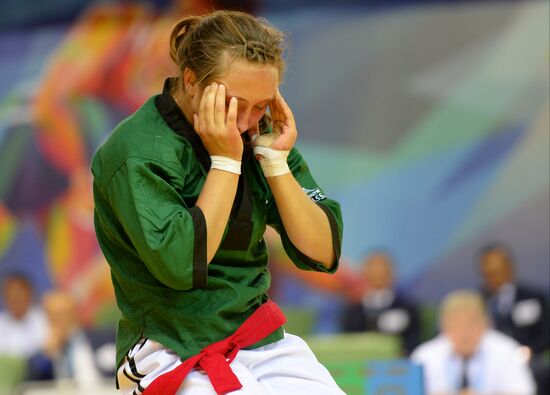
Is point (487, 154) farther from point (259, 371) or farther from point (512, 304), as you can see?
point (259, 371)

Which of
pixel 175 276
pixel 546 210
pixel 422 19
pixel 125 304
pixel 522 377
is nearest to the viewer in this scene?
pixel 175 276

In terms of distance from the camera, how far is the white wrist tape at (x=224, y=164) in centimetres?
228

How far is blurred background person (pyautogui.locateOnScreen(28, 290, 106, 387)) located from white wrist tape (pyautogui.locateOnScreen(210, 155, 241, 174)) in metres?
4.95

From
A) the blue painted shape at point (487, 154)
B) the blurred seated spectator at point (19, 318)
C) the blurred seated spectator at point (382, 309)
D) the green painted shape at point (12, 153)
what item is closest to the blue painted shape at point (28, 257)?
the blurred seated spectator at point (19, 318)

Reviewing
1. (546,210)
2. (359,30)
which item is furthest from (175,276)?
(359,30)

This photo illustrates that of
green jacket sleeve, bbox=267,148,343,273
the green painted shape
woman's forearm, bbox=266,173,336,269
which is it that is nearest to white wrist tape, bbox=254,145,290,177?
woman's forearm, bbox=266,173,336,269

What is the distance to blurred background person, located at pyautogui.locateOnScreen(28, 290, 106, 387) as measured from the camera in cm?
730

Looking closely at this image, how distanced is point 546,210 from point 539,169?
382mm

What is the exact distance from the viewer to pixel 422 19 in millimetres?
9344

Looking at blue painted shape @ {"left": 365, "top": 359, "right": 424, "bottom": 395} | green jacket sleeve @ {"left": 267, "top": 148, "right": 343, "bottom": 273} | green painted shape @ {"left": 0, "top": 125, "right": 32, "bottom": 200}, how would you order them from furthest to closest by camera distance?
green painted shape @ {"left": 0, "top": 125, "right": 32, "bottom": 200}
blue painted shape @ {"left": 365, "top": 359, "right": 424, "bottom": 395}
green jacket sleeve @ {"left": 267, "top": 148, "right": 343, "bottom": 273}

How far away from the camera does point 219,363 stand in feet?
7.37

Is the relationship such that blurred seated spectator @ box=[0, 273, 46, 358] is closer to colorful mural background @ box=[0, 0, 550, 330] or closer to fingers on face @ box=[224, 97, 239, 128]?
colorful mural background @ box=[0, 0, 550, 330]

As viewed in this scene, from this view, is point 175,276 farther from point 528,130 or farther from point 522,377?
point 528,130

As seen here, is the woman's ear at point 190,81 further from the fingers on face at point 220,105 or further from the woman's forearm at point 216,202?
the woman's forearm at point 216,202
